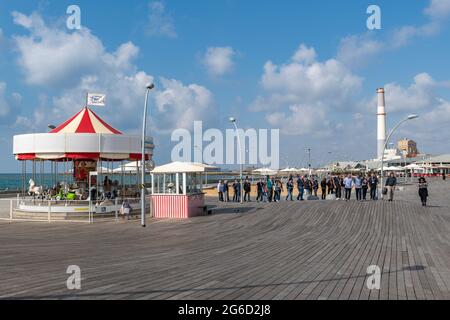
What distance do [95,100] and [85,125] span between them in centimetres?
175

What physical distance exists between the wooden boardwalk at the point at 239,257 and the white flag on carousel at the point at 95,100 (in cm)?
848

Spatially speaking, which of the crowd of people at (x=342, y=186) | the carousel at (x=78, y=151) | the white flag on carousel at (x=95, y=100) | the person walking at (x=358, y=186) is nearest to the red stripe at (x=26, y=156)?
the carousel at (x=78, y=151)

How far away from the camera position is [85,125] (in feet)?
78.5

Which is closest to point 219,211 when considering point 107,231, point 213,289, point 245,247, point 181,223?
point 181,223

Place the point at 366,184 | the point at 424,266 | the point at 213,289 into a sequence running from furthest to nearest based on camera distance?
the point at 366,184 → the point at 424,266 → the point at 213,289

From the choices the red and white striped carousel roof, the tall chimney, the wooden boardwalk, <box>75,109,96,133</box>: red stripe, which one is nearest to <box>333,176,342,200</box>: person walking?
the wooden boardwalk

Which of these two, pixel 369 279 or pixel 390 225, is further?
pixel 390 225

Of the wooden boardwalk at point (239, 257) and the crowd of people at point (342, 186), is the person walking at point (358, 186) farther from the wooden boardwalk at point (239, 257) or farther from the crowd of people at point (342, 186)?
the wooden boardwalk at point (239, 257)

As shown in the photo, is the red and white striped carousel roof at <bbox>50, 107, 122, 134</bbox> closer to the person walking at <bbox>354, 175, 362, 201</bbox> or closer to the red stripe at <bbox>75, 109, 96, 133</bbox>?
the red stripe at <bbox>75, 109, 96, 133</bbox>

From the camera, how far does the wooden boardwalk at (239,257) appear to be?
7.16 meters

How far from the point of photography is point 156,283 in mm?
7605

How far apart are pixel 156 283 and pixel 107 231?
9037 mm

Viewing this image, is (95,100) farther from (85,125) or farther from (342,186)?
(342,186)

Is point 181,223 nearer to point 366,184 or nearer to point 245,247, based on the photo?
point 245,247
